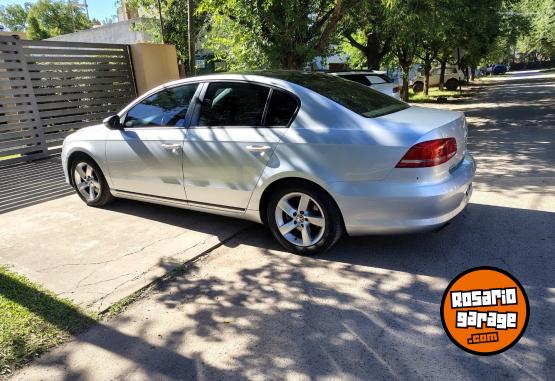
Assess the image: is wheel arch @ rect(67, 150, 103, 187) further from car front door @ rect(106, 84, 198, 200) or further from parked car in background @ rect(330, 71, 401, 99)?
parked car in background @ rect(330, 71, 401, 99)

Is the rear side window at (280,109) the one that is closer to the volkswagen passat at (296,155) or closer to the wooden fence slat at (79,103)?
the volkswagen passat at (296,155)

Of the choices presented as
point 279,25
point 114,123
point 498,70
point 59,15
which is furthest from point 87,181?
point 498,70

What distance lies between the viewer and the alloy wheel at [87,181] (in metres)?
5.46

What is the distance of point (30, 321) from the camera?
10.2 feet

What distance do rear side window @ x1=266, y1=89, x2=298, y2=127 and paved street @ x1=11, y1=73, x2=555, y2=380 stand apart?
1.24m

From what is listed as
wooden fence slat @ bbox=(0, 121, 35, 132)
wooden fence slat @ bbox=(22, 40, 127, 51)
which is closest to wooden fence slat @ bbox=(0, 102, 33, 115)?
wooden fence slat @ bbox=(0, 121, 35, 132)

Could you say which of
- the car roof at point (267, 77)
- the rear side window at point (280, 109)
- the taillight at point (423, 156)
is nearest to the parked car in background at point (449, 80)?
the car roof at point (267, 77)

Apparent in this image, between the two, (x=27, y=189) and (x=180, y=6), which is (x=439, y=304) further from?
(x=180, y=6)

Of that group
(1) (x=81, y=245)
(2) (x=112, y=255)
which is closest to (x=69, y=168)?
(1) (x=81, y=245)

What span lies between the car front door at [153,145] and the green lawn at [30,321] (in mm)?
1567

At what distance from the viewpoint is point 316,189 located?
146 inches

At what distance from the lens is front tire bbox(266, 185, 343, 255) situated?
12.2 feet

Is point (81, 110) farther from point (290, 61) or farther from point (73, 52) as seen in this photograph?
point (290, 61)

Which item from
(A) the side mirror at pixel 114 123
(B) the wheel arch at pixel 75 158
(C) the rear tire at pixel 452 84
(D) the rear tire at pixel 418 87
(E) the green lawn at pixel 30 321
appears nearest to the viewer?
(E) the green lawn at pixel 30 321
